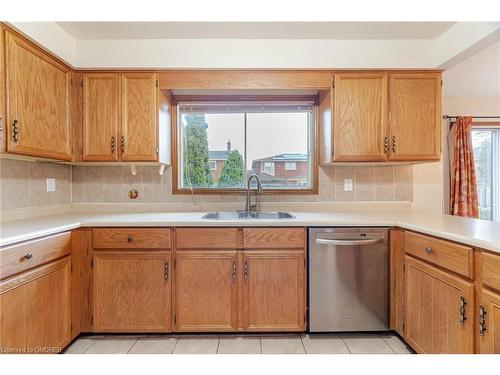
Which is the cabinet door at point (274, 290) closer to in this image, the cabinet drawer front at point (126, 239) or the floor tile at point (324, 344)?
the floor tile at point (324, 344)

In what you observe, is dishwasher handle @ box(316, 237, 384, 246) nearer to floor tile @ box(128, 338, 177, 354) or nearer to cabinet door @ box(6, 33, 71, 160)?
floor tile @ box(128, 338, 177, 354)

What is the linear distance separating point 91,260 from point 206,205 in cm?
99

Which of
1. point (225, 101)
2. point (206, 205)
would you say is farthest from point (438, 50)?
point (206, 205)

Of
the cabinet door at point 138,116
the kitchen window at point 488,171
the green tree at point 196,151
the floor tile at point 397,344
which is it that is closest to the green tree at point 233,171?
the green tree at point 196,151

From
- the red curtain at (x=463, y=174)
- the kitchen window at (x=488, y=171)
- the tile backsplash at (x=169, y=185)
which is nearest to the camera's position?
the tile backsplash at (x=169, y=185)

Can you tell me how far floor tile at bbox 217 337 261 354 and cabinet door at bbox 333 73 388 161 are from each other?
5.01 feet

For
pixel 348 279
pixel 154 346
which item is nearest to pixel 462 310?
pixel 348 279

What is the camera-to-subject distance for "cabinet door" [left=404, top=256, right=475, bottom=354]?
1360 mm

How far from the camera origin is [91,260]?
76.3 inches

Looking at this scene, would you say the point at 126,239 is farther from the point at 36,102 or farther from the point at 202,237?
the point at 36,102

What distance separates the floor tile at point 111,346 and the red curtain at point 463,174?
3.46 meters

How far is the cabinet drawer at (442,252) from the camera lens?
1.35 meters

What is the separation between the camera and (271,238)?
1953mm

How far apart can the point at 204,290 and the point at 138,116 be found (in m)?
1.39
